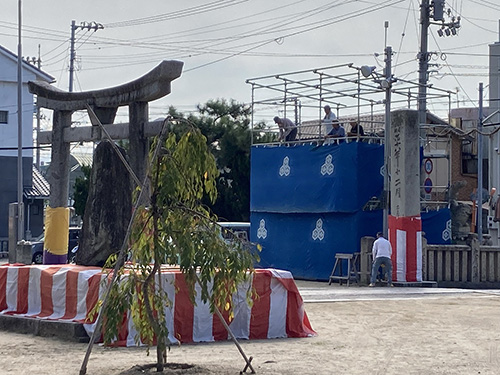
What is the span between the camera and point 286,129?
32.7m

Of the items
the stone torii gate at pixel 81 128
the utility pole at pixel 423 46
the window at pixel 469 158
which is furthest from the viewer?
the window at pixel 469 158

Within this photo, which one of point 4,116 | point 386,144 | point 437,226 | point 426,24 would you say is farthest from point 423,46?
point 4,116

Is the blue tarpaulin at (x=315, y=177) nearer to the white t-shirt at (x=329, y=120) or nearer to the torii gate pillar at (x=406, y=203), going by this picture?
the white t-shirt at (x=329, y=120)

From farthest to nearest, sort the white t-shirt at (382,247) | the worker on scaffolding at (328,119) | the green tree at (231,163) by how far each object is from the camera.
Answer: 1. the green tree at (231,163)
2. the worker on scaffolding at (328,119)
3. the white t-shirt at (382,247)

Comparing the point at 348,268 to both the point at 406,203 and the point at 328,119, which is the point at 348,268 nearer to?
the point at 406,203

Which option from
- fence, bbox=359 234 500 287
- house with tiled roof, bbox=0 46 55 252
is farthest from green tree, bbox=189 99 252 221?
fence, bbox=359 234 500 287

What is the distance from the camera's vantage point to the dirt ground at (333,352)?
38.7 ft

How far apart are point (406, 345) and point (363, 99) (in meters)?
17.5

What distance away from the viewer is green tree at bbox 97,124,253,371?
10742 mm

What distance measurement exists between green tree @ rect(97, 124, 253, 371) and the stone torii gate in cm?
929

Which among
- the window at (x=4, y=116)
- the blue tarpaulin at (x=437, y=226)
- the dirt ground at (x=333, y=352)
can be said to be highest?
the window at (x=4, y=116)

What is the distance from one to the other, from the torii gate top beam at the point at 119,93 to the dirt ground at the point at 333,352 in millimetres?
6326

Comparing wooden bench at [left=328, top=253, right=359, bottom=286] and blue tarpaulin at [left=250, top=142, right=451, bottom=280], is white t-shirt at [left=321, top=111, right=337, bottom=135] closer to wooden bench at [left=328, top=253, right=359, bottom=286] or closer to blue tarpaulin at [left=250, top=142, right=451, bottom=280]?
blue tarpaulin at [left=250, top=142, right=451, bottom=280]

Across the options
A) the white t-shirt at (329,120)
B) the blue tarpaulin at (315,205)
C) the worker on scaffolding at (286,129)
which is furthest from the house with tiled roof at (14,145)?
the white t-shirt at (329,120)
